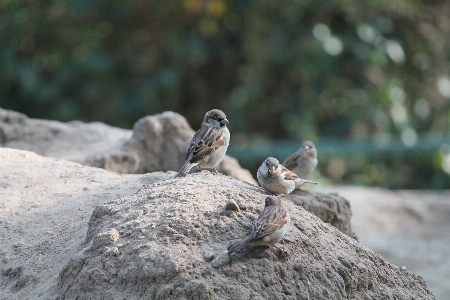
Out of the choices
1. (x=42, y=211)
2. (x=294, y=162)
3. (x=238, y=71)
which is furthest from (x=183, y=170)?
(x=238, y=71)

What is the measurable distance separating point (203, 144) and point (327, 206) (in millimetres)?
1339

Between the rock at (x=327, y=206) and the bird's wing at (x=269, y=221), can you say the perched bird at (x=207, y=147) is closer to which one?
the rock at (x=327, y=206)

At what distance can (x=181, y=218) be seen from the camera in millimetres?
4348

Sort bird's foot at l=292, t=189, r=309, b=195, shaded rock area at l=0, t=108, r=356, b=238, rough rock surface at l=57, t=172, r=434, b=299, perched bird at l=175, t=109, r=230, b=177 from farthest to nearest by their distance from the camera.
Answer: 1. shaded rock area at l=0, t=108, r=356, b=238
2. bird's foot at l=292, t=189, r=309, b=195
3. perched bird at l=175, t=109, r=230, b=177
4. rough rock surface at l=57, t=172, r=434, b=299

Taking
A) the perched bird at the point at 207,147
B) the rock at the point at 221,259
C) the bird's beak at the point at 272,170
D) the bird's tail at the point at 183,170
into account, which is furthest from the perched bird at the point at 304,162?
the rock at the point at 221,259

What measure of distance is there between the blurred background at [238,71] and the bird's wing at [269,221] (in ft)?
29.9

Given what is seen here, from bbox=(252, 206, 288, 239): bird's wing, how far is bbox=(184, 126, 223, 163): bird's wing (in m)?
1.71

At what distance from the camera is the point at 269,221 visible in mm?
4172

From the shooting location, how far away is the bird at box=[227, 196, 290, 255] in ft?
13.4

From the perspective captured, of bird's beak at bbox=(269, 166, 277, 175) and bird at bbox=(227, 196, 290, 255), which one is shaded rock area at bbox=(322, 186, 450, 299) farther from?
bird at bbox=(227, 196, 290, 255)

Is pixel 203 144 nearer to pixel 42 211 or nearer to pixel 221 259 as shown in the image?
pixel 42 211

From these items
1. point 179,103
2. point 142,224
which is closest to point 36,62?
point 179,103

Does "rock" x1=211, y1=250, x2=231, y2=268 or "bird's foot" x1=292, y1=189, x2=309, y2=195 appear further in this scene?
"bird's foot" x1=292, y1=189, x2=309, y2=195

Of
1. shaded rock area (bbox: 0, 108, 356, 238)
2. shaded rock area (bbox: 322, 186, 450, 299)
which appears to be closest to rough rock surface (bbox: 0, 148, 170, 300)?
shaded rock area (bbox: 0, 108, 356, 238)
